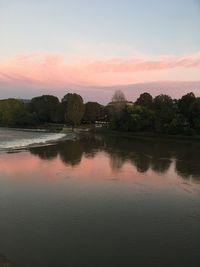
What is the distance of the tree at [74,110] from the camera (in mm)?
110000

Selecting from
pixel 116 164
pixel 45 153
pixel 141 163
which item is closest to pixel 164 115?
pixel 45 153

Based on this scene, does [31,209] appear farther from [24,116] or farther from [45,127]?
[24,116]

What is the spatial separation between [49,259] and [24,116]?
12037cm

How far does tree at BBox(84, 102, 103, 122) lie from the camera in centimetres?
11879

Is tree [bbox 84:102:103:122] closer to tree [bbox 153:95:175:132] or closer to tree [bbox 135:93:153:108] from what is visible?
tree [bbox 135:93:153:108]

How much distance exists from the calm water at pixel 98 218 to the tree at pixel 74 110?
277 feet

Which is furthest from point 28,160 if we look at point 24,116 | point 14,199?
point 24,116

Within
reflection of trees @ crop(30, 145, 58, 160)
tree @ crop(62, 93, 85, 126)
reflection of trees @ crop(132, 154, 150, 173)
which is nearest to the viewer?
reflection of trees @ crop(132, 154, 150, 173)

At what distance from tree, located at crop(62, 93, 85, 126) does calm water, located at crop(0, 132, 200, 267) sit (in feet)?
277

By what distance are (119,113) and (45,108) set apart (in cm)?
4198

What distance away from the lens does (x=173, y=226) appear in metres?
13.5

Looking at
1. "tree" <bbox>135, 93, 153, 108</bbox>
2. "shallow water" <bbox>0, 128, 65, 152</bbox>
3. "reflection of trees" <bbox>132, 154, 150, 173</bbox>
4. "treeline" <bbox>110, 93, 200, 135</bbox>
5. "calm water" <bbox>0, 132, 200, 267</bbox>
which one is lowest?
"shallow water" <bbox>0, 128, 65, 152</bbox>

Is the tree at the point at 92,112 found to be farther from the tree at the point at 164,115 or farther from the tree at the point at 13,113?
the tree at the point at 164,115

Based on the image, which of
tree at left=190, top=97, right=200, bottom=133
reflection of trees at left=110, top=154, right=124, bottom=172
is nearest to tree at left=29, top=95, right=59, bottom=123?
tree at left=190, top=97, right=200, bottom=133
